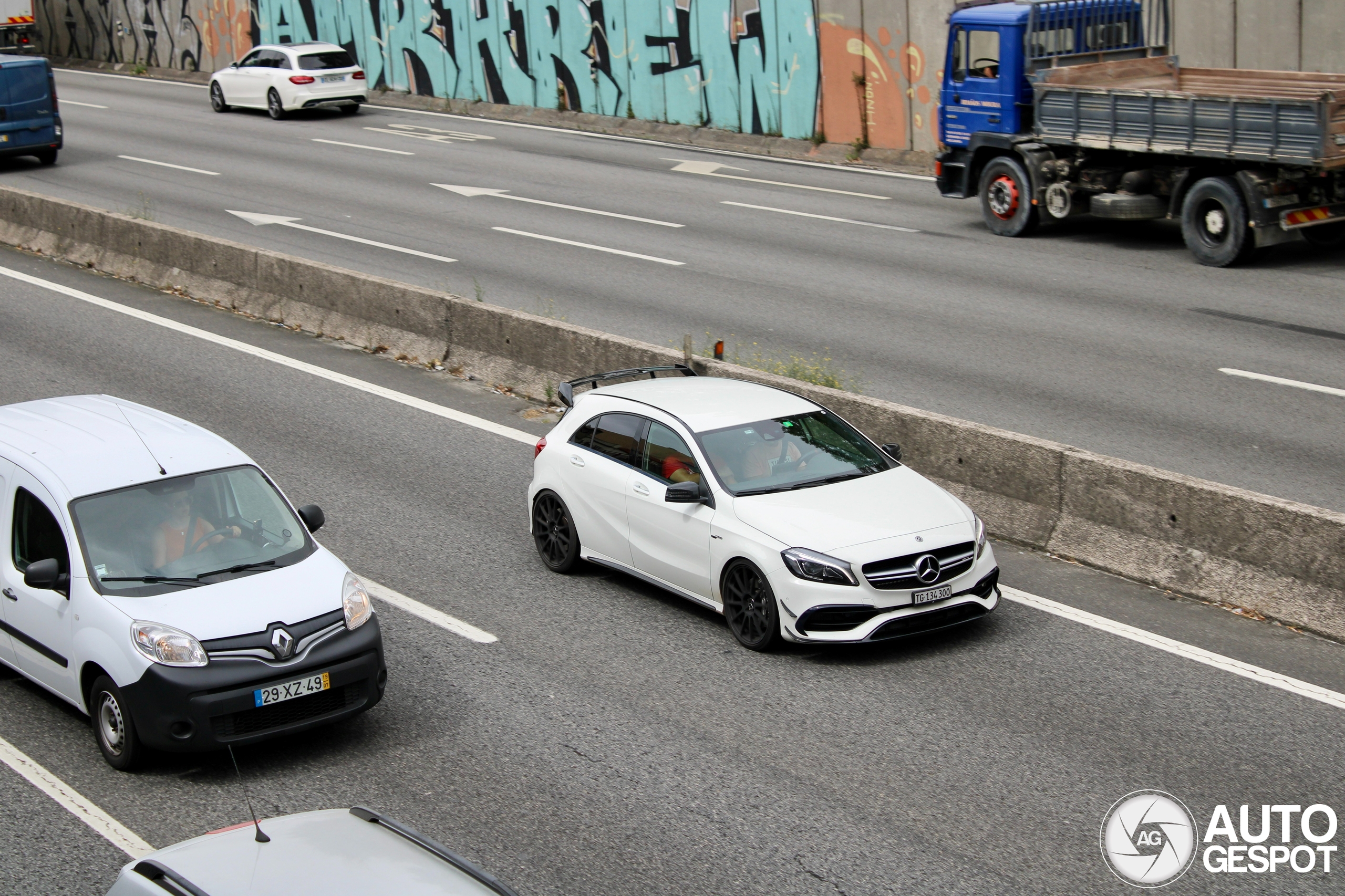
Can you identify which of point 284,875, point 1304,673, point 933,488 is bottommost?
point 1304,673

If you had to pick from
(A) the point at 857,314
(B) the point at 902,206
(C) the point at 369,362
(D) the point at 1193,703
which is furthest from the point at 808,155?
(D) the point at 1193,703

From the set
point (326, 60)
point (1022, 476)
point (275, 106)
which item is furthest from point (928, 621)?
point (326, 60)

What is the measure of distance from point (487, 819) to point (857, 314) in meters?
10.8

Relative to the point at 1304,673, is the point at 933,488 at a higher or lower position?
higher

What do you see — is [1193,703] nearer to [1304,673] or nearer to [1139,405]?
[1304,673]

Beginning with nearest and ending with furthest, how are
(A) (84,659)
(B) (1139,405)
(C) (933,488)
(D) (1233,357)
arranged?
(A) (84,659) < (C) (933,488) < (B) (1139,405) < (D) (1233,357)

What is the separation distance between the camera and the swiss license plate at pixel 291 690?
7.10 metres

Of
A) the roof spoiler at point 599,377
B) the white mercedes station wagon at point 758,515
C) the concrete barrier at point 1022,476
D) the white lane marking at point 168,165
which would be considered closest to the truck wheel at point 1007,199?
the concrete barrier at point 1022,476

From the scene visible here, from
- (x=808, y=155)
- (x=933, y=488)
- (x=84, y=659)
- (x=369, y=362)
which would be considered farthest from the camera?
(x=808, y=155)

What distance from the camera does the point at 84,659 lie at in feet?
23.9

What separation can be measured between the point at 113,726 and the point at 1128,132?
51.4 ft

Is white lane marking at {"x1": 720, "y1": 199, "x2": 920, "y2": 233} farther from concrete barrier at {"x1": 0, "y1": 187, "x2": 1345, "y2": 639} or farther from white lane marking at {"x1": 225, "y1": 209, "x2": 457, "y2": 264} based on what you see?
concrete barrier at {"x1": 0, "y1": 187, "x2": 1345, "y2": 639}

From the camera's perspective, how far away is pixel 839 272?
1870 centimetres

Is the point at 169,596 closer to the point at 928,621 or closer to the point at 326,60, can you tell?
the point at 928,621
